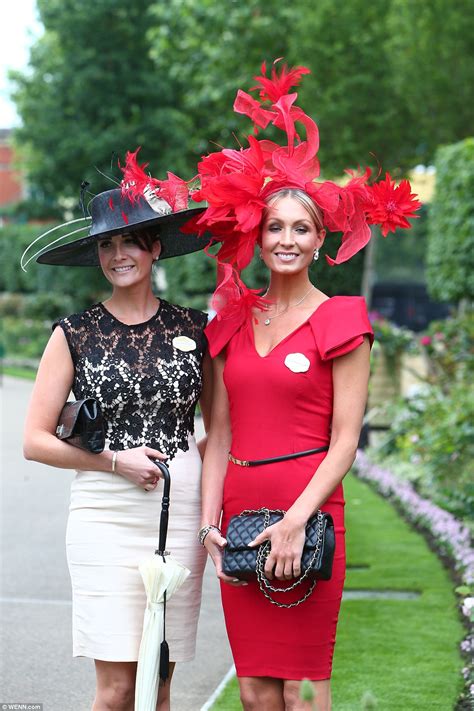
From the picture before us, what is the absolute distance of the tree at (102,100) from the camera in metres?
25.8

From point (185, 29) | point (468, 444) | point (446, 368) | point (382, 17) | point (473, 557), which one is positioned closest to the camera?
point (473, 557)

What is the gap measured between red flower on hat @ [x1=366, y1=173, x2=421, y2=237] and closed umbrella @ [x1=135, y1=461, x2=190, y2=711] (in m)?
1.01

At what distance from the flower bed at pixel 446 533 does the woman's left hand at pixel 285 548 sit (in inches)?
61.5

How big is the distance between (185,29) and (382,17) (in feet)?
18.1

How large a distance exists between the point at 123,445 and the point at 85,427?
0.18m

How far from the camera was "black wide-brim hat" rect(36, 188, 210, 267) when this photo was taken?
331 centimetres

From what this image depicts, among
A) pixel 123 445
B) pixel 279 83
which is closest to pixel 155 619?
pixel 123 445

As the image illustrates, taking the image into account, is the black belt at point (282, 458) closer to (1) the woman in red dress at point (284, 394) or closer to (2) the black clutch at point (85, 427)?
(1) the woman in red dress at point (284, 394)

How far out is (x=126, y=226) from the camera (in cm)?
328

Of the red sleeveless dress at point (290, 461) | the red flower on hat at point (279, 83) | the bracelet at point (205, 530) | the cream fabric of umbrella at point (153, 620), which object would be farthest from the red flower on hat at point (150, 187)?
the cream fabric of umbrella at point (153, 620)

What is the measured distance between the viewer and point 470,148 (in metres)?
12.7

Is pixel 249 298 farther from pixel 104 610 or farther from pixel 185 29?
pixel 185 29

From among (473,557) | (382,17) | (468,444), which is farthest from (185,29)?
(473,557)

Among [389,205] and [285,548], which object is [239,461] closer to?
Result: [285,548]
